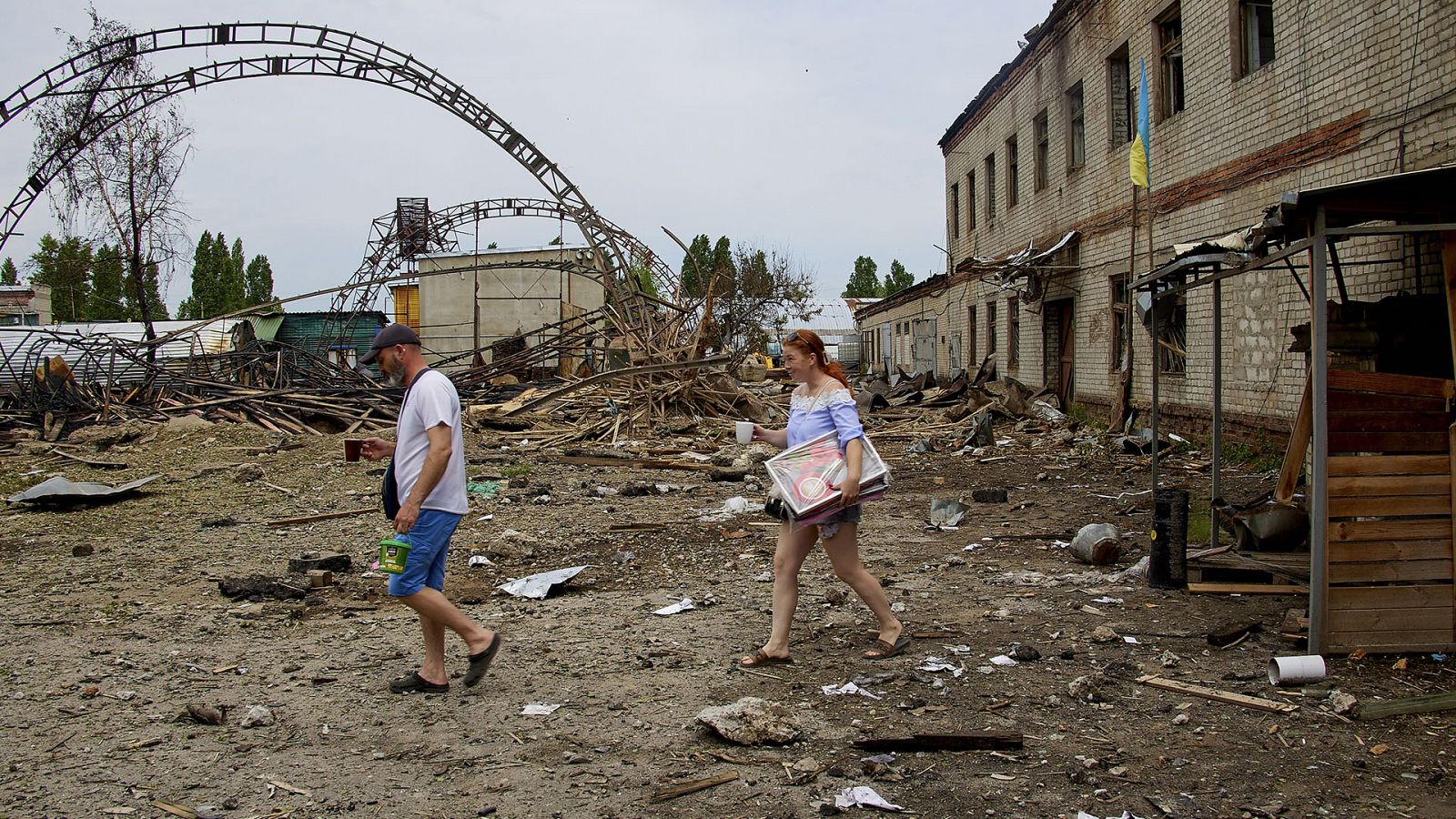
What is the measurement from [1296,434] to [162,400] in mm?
17792

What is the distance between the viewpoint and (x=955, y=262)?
28016mm

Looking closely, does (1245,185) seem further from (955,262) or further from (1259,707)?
(955,262)

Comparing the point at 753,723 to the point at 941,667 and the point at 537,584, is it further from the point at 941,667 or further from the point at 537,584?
the point at 537,584

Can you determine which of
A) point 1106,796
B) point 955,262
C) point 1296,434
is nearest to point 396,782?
point 1106,796

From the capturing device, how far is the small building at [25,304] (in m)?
40.4

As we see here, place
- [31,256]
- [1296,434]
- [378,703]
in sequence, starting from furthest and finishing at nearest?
[31,256], [1296,434], [378,703]

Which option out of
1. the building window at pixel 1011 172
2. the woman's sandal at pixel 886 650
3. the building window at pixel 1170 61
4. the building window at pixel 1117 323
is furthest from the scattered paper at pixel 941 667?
the building window at pixel 1011 172

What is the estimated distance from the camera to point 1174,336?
14.4 m

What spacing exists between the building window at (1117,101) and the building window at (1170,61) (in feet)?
4.88

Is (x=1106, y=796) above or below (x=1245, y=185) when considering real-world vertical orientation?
below

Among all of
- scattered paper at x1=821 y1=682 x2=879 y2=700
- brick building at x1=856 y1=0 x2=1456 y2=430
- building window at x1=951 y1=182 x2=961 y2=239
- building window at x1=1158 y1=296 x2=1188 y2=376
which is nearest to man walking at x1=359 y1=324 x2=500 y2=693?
scattered paper at x1=821 y1=682 x2=879 y2=700

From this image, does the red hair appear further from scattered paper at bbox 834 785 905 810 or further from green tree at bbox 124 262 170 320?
green tree at bbox 124 262 170 320

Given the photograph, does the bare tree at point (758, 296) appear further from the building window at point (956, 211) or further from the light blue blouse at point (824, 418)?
the light blue blouse at point (824, 418)

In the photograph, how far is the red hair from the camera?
4988mm
